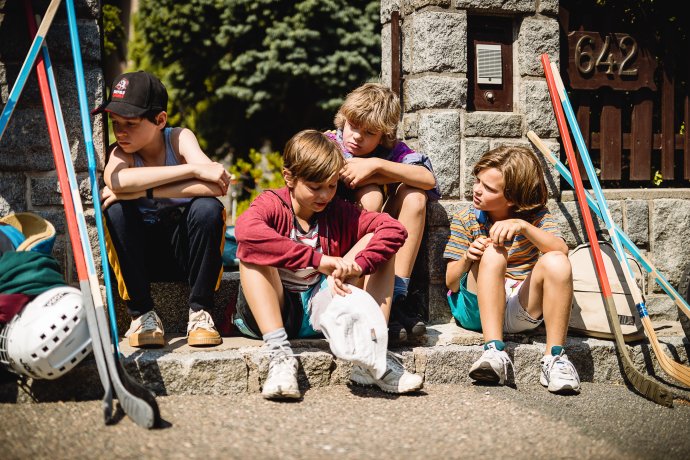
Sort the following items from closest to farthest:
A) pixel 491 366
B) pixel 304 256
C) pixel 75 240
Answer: pixel 75 240 → pixel 304 256 → pixel 491 366

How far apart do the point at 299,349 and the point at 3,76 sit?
1.76 m

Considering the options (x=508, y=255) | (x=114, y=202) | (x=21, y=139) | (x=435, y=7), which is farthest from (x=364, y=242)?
(x=21, y=139)

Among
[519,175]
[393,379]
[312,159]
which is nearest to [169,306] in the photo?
[312,159]

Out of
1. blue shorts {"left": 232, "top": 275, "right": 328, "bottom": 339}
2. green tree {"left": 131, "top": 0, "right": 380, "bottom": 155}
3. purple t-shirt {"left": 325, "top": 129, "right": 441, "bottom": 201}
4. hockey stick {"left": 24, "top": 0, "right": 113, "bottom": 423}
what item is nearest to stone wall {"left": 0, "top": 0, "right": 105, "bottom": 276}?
hockey stick {"left": 24, "top": 0, "right": 113, "bottom": 423}

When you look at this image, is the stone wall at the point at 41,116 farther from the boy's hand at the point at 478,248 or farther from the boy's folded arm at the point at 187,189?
the boy's hand at the point at 478,248

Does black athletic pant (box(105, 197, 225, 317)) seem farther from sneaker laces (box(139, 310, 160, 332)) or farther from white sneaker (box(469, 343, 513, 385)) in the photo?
white sneaker (box(469, 343, 513, 385))

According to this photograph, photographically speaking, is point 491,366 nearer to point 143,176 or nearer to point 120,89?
point 143,176

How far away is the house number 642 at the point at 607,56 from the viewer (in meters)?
3.97

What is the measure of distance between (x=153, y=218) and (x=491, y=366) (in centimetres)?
161

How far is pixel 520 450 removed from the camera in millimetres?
2361

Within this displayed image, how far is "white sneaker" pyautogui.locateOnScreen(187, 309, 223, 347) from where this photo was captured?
3.06 meters

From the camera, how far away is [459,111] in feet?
12.1

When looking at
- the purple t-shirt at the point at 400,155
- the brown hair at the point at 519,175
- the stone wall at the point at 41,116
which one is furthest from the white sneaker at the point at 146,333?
the brown hair at the point at 519,175

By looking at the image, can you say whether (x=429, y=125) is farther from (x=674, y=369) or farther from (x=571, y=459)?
(x=571, y=459)
